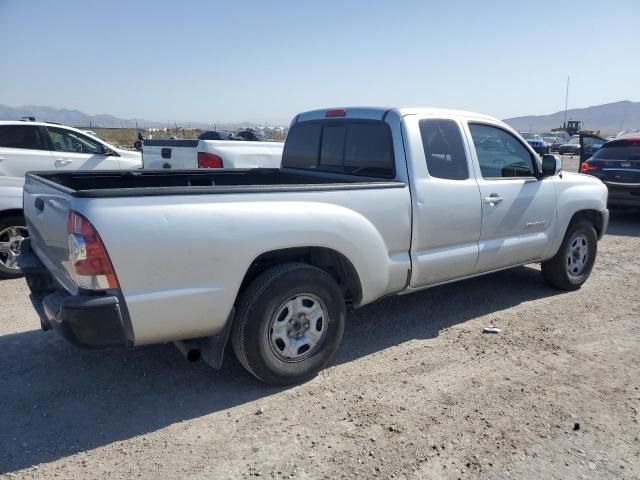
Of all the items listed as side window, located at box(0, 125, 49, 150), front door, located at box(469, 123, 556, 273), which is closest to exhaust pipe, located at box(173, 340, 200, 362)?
front door, located at box(469, 123, 556, 273)

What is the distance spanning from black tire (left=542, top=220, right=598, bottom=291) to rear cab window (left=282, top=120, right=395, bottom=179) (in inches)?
102

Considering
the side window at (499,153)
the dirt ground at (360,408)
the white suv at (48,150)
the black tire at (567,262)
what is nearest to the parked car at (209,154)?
the white suv at (48,150)

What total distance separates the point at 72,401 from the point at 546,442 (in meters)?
2.98

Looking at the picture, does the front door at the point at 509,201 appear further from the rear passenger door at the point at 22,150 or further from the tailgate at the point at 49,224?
the rear passenger door at the point at 22,150

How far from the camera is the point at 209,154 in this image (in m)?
7.90

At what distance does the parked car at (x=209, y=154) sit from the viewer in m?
→ 7.90

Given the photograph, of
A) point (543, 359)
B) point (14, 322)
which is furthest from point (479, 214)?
point (14, 322)

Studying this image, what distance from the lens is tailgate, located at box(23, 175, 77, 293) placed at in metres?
2.98

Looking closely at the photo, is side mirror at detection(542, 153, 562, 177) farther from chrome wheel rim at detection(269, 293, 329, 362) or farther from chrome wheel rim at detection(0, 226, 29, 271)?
chrome wheel rim at detection(0, 226, 29, 271)

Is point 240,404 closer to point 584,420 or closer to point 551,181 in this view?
point 584,420

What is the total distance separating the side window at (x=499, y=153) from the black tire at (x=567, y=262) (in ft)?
3.26

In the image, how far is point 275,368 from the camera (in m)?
3.48

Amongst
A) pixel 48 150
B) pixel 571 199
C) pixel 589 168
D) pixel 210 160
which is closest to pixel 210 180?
pixel 210 160

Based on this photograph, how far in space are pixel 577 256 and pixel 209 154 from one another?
5.27 metres
